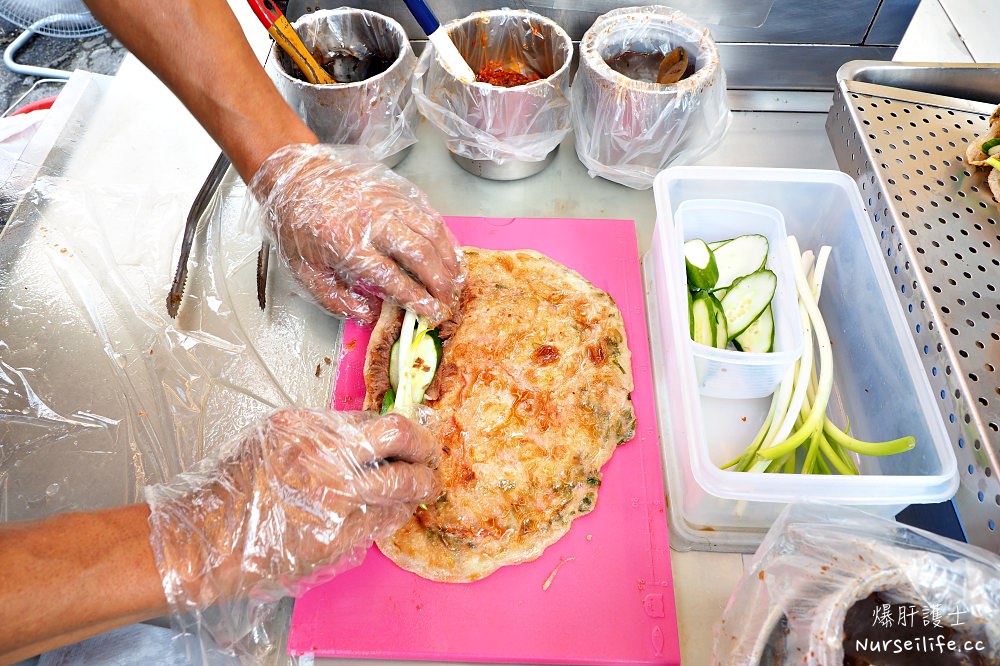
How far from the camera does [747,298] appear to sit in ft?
4.86

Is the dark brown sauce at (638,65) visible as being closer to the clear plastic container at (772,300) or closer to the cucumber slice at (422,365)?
the clear plastic container at (772,300)

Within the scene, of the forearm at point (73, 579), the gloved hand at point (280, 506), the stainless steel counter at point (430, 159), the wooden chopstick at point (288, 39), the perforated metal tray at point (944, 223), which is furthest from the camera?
the stainless steel counter at point (430, 159)

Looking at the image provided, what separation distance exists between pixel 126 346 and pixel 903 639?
1.67m

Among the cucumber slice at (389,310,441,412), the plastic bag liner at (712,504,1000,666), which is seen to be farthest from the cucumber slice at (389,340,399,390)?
the plastic bag liner at (712,504,1000,666)

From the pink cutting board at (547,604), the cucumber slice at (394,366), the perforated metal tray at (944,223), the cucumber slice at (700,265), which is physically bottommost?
the pink cutting board at (547,604)

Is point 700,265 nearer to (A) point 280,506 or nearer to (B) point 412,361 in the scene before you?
(B) point 412,361

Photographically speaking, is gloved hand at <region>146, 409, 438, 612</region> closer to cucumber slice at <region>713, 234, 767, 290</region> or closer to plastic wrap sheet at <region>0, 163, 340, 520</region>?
plastic wrap sheet at <region>0, 163, 340, 520</region>

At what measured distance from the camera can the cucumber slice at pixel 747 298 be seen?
4.80 ft

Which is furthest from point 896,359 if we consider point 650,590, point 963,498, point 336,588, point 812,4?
point 336,588

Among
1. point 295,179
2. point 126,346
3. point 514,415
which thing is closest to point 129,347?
point 126,346

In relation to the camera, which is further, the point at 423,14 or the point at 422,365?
the point at 423,14

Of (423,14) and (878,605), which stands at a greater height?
(423,14)

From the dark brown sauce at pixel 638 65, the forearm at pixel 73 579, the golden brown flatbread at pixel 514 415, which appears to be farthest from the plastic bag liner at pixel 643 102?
the forearm at pixel 73 579

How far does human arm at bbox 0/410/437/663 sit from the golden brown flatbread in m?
0.15
